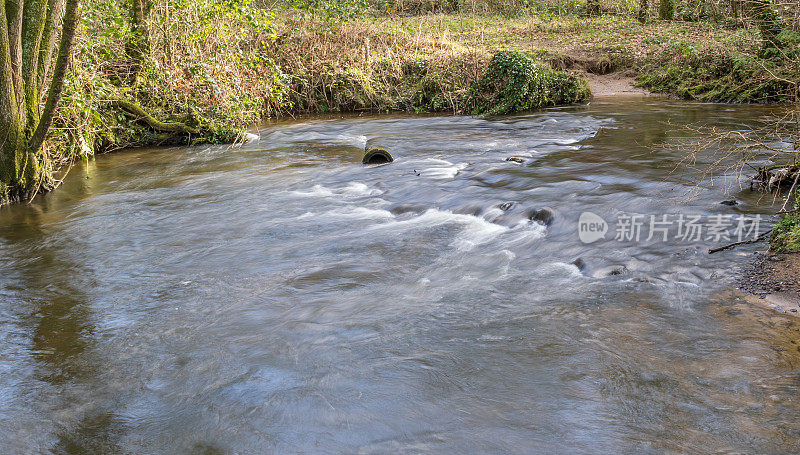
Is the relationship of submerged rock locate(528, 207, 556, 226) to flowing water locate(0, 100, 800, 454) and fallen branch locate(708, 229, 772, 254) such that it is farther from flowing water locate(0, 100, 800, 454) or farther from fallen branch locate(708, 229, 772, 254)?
fallen branch locate(708, 229, 772, 254)

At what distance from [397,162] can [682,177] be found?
5435 mm

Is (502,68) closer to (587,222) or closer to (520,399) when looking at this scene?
(587,222)

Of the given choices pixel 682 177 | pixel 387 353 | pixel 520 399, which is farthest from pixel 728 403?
pixel 682 177

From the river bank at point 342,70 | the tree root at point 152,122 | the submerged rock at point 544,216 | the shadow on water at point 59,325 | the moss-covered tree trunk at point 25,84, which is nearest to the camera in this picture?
the shadow on water at point 59,325

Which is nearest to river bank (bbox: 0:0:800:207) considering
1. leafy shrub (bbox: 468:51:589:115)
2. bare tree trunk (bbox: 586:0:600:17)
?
leafy shrub (bbox: 468:51:589:115)

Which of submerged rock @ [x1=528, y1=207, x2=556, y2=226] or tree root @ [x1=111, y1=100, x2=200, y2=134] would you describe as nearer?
submerged rock @ [x1=528, y1=207, x2=556, y2=226]

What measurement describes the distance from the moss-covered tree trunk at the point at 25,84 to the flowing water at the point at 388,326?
67cm

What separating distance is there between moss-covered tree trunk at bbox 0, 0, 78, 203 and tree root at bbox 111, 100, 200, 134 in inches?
133

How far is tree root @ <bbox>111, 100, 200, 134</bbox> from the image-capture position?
14.0m

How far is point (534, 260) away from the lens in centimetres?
698

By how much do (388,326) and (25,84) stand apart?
818cm

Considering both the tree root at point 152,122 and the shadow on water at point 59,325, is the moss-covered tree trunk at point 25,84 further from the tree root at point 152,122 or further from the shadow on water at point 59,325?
the tree root at point 152,122

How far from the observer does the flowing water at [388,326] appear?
13.4 feet

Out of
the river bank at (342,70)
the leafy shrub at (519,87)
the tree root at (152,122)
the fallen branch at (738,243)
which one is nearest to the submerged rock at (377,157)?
the river bank at (342,70)
